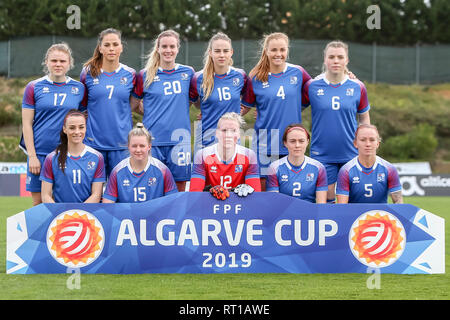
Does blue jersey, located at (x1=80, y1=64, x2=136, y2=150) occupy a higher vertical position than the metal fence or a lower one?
lower

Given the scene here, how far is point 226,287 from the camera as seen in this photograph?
428cm

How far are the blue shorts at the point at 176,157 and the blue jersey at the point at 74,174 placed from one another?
640mm

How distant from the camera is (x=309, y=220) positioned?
4.72 metres

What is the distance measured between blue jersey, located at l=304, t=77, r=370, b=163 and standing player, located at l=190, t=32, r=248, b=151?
667 mm

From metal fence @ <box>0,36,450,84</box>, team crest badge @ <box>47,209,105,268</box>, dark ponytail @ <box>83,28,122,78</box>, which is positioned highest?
metal fence @ <box>0,36,450,84</box>

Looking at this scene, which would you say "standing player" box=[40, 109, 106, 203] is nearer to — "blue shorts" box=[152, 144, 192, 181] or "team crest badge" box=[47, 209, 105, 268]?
"team crest badge" box=[47, 209, 105, 268]

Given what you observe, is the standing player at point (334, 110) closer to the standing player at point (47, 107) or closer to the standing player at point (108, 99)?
the standing player at point (108, 99)

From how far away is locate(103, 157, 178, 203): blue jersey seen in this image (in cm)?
502

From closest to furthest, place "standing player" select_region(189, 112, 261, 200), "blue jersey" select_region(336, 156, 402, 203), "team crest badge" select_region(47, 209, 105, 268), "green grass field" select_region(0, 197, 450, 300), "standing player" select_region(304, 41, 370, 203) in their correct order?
"green grass field" select_region(0, 197, 450, 300) → "team crest badge" select_region(47, 209, 105, 268) → "standing player" select_region(189, 112, 261, 200) → "blue jersey" select_region(336, 156, 402, 203) → "standing player" select_region(304, 41, 370, 203)

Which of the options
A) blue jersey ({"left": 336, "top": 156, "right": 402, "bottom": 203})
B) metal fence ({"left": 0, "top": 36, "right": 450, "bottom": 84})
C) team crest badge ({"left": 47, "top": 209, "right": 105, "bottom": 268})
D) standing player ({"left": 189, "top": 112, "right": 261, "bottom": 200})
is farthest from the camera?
metal fence ({"left": 0, "top": 36, "right": 450, "bottom": 84})

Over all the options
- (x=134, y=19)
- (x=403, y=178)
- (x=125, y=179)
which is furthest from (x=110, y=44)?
(x=134, y=19)

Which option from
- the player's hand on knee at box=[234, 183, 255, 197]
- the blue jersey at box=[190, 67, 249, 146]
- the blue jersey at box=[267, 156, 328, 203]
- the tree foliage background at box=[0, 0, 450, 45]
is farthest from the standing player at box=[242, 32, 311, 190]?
the tree foliage background at box=[0, 0, 450, 45]

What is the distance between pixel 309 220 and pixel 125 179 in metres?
Result: 1.51

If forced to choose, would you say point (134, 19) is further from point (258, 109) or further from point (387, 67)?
point (258, 109)
